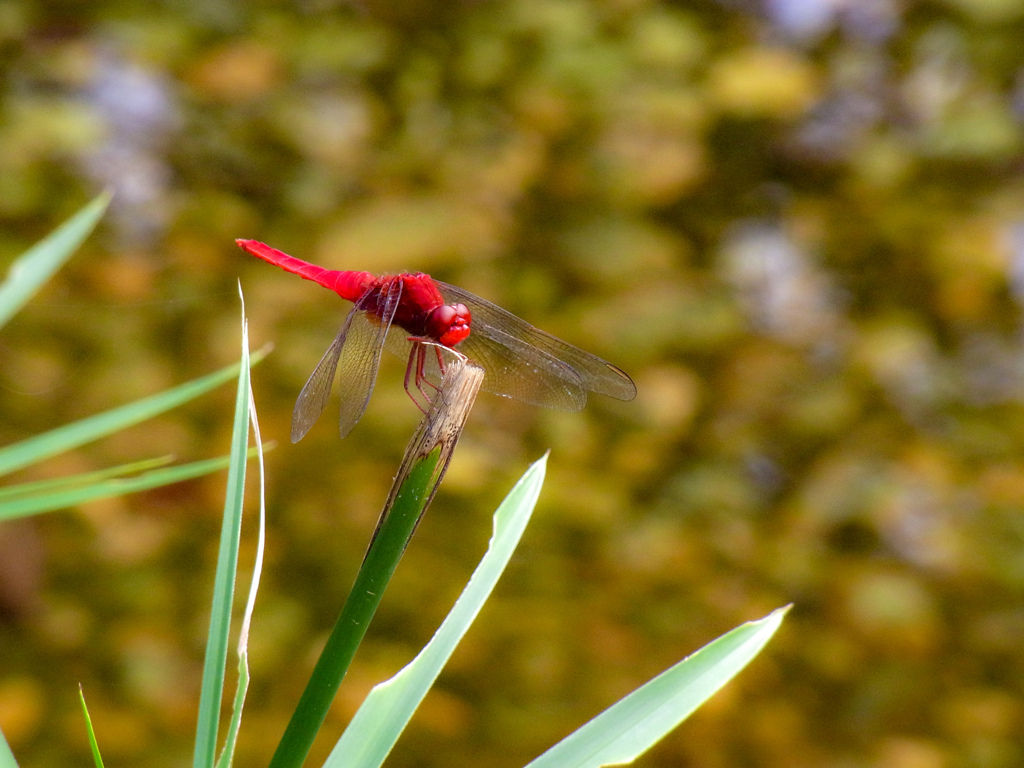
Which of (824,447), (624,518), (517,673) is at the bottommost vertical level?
(517,673)

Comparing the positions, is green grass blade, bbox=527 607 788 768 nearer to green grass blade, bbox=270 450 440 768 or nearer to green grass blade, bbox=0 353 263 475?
green grass blade, bbox=270 450 440 768

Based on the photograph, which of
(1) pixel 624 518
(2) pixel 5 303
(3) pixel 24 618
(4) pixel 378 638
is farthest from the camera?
(1) pixel 624 518

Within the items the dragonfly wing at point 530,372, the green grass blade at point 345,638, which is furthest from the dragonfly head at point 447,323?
the green grass blade at point 345,638

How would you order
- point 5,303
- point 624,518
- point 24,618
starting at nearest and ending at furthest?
point 5,303
point 24,618
point 624,518

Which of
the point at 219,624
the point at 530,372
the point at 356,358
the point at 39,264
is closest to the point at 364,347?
the point at 356,358

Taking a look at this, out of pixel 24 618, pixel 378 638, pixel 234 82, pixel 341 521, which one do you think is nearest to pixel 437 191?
pixel 234 82

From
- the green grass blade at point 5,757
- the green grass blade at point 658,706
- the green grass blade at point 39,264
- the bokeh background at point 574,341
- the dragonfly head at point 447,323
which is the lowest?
the bokeh background at point 574,341

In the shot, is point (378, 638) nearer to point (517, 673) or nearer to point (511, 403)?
point (517, 673)

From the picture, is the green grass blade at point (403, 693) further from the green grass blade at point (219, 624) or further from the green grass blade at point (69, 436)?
the green grass blade at point (69, 436)

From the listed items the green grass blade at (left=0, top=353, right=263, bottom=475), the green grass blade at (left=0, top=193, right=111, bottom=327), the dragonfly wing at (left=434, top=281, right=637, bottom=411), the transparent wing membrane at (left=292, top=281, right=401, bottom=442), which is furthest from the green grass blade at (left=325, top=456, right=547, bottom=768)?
the dragonfly wing at (left=434, top=281, right=637, bottom=411)
